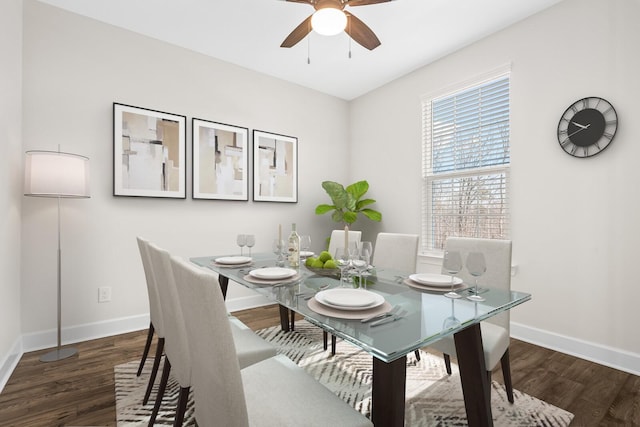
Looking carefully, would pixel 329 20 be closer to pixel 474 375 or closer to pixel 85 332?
pixel 474 375

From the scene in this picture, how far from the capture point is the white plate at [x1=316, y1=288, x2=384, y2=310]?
1130mm

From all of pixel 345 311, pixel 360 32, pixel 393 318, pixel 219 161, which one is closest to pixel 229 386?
pixel 345 311

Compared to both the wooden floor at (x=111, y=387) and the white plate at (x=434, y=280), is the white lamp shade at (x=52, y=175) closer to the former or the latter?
the wooden floor at (x=111, y=387)

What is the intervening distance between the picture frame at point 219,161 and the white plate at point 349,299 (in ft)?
7.94

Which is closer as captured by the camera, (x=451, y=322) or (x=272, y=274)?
(x=451, y=322)

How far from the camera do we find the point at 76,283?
264 centimetres

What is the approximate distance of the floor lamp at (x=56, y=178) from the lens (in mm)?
2191

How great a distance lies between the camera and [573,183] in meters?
2.46

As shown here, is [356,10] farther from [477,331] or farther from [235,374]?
[235,374]

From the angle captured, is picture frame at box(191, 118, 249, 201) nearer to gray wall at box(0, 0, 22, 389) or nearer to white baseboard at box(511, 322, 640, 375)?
gray wall at box(0, 0, 22, 389)

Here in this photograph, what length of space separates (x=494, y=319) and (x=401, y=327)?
1.08 metres

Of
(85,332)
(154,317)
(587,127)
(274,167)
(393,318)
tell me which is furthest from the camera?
(274,167)

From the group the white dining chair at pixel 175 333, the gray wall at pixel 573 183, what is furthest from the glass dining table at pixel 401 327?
the gray wall at pixel 573 183

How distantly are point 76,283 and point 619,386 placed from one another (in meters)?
4.11
